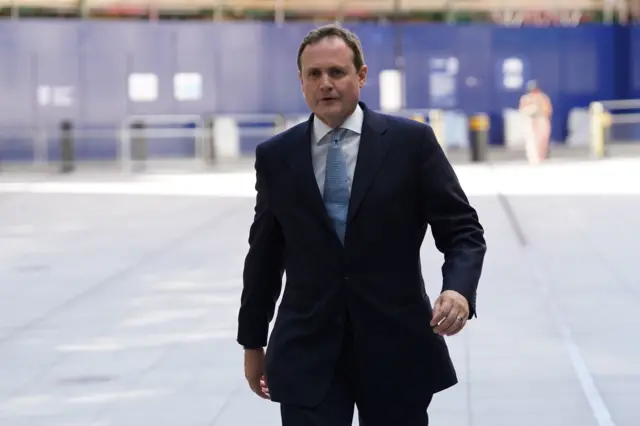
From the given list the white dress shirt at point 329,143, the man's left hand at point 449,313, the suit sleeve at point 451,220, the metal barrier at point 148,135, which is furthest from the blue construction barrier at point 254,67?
the man's left hand at point 449,313

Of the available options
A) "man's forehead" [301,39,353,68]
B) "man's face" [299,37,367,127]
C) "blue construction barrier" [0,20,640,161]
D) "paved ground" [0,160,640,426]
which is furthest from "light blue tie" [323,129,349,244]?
"blue construction barrier" [0,20,640,161]

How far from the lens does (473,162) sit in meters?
31.7

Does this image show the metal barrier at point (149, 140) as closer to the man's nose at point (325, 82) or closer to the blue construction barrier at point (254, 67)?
the blue construction barrier at point (254, 67)

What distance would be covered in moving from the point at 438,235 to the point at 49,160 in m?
29.0

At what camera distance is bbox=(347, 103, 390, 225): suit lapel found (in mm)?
4039

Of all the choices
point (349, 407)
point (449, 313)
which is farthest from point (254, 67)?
point (449, 313)

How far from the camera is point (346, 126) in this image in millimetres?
4137

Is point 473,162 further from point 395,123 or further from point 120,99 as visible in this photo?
point 395,123

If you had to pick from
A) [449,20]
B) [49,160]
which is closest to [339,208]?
[49,160]

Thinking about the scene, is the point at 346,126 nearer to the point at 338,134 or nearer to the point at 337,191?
the point at 338,134

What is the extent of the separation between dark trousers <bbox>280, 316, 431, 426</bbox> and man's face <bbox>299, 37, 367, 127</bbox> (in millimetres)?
586

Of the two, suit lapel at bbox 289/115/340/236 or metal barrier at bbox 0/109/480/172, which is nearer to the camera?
suit lapel at bbox 289/115/340/236

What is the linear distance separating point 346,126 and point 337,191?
18cm

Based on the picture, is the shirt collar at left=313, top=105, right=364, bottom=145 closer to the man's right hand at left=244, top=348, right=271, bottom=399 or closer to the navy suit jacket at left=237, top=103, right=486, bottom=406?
the navy suit jacket at left=237, top=103, right=486, bottom=406
